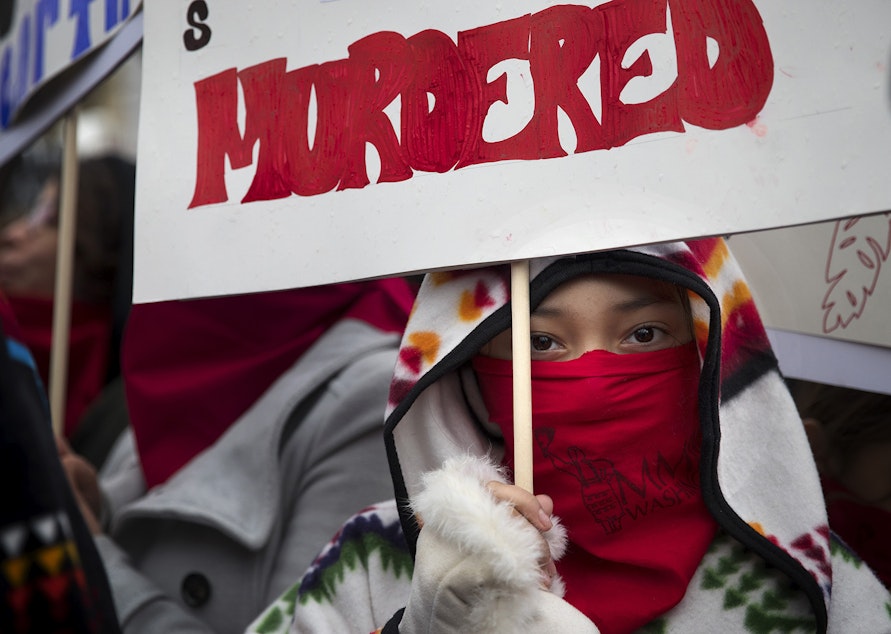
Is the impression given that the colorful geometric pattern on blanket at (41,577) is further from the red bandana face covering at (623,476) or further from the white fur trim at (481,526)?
the red bandana face covering at (623,476)

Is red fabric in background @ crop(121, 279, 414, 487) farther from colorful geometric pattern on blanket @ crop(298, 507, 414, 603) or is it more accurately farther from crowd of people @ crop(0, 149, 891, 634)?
colorful geometric pattern on blanket @ crop(298, 507, 414, 603)

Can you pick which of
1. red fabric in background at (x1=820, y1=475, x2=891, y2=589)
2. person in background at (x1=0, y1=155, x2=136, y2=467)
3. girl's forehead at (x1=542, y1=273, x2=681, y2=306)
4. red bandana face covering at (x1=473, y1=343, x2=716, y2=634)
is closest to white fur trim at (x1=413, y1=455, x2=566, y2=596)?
red bandana face covering at (x1=473, y1=343, x2=716, y2=634)

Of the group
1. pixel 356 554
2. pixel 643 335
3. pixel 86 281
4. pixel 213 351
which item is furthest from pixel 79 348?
pixel 643 335

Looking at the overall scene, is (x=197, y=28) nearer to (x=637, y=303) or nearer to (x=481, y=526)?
(x=637, y=303)

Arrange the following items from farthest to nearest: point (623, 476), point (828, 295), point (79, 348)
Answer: point (79, 348)
point (828, 295)
point (623, 476)

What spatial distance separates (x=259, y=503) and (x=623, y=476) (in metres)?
0.87

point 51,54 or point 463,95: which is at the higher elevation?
point 51,54

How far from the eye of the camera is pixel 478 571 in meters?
1.30

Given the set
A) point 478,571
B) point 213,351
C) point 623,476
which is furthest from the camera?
point 213,351

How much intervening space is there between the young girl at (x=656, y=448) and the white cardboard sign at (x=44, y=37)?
38.8 inches

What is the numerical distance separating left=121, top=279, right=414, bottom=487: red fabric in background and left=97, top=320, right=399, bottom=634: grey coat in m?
0.10

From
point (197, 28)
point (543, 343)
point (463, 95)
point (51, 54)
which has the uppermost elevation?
point (51, 54)

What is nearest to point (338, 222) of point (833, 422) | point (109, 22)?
point (109, 22)

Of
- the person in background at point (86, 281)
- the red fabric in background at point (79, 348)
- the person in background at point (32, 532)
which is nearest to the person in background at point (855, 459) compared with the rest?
the person in background at point (32, 532)
